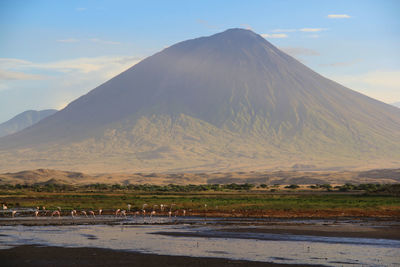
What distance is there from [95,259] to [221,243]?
278 inches

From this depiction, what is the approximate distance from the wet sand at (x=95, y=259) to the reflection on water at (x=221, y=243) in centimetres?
107

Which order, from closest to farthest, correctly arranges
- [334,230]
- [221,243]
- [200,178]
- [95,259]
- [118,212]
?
[95,259], [221,243], [334,230], [118,212], [200,178]

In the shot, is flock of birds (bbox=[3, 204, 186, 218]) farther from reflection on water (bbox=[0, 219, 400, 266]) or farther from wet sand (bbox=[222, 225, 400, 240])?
wet sand (bbox=[222, 225, 400, 240])

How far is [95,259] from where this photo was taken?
25781 mm

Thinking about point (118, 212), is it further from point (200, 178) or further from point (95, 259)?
point (200, 178)

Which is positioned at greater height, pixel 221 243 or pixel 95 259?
pixel 221 243

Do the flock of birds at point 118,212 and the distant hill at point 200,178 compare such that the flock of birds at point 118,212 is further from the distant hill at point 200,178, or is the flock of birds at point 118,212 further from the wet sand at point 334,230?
the distant hill at point 200,178

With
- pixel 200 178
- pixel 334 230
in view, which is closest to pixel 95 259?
pixel 334 230

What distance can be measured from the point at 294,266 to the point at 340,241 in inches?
→ 320

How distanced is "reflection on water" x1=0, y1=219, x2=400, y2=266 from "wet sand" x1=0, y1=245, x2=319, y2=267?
3.51 feet

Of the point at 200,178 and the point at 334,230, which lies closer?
the point at 334,230

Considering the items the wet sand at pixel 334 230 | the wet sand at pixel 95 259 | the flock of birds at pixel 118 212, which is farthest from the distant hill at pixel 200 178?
the wet sand at pixel 95 259

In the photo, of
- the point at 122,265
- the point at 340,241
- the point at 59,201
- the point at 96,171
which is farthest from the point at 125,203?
the point at 96,171

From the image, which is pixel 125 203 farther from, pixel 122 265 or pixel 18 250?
pixel 122 265
